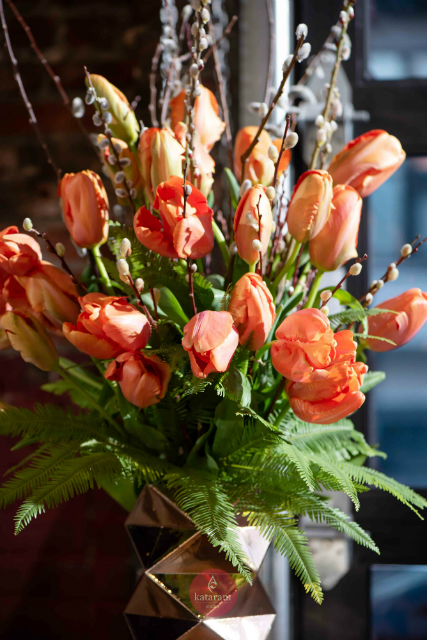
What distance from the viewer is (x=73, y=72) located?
1006 millimetres

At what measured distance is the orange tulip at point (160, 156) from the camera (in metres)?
0.51

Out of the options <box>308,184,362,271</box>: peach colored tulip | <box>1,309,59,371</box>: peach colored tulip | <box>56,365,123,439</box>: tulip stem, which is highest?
<box>308,184,362,271</box>: peach colored tulip

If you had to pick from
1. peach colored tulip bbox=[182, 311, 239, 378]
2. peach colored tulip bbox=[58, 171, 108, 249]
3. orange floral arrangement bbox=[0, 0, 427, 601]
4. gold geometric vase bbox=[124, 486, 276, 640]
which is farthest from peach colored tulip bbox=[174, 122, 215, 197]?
gold geometric vase bbox=[124, 486, 276, 640]

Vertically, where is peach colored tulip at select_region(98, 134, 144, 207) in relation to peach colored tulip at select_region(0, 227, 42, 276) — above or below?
above

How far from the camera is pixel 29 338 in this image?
20.9 inches

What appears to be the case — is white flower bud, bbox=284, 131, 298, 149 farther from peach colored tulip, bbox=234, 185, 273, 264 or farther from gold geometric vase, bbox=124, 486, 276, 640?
gold geometric vase, bbox=124, 486, 276, 640

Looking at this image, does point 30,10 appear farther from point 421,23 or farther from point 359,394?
point 359,394

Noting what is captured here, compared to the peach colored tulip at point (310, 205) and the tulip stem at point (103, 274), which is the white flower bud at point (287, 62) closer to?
the peach colored tulip at point (310, 205)

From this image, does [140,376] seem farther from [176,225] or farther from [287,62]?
[287,62]

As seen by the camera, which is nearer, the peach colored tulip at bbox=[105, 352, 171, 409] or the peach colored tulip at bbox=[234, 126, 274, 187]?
the peach colored tulip at bbox=[105, 352, 171, 409]

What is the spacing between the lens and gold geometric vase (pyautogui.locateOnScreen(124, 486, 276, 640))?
1.65ft

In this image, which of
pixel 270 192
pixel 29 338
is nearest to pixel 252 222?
pixel 270 192

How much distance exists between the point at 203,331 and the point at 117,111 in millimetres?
325

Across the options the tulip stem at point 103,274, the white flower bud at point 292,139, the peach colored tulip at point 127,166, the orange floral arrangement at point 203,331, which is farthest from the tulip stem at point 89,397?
the white flower bud at point 292,139
